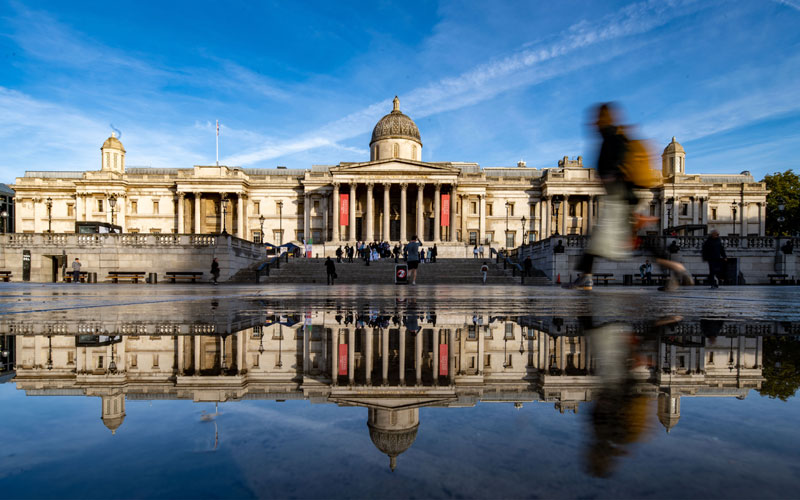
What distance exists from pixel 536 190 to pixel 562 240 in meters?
29.4

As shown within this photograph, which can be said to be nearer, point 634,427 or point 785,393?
point 634,427

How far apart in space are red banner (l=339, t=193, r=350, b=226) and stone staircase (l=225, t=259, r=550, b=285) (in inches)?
727

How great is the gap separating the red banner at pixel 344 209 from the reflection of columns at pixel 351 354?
48.0 metres

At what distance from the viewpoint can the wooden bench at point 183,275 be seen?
2753cm

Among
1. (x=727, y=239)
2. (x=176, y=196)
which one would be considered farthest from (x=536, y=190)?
(x=176, y=196)

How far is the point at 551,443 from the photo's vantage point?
124 cm

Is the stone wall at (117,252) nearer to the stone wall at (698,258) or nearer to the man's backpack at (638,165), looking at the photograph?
the stone wall at (698,258)

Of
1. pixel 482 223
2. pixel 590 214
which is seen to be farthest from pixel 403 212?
pixel 590 214

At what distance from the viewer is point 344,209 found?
169 feet

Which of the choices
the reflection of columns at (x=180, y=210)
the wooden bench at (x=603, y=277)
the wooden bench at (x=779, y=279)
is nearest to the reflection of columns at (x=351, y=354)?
the wooden bench at (x=603, y=277)

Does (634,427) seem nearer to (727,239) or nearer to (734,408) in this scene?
(734,408)

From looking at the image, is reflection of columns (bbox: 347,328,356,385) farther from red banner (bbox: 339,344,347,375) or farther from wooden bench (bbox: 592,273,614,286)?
wooden bench (bbox: 592,273,614,286)

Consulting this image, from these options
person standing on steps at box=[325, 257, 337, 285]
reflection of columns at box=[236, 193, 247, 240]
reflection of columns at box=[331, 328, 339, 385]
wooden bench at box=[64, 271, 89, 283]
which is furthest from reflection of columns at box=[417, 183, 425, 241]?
reflection of columns at box=[331, 328, 339, 385]

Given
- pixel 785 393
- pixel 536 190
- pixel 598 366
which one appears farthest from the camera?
pixel 536 190
